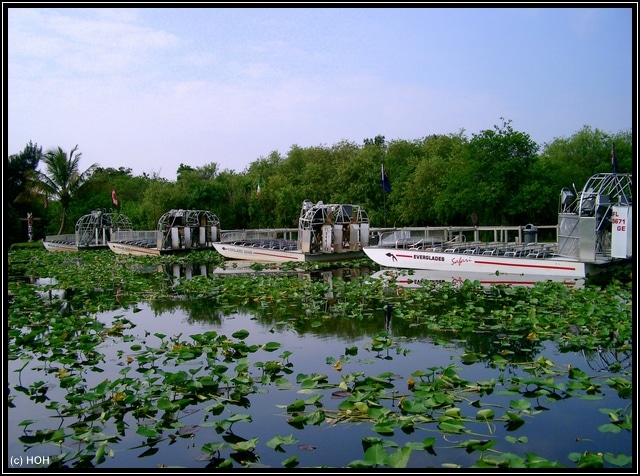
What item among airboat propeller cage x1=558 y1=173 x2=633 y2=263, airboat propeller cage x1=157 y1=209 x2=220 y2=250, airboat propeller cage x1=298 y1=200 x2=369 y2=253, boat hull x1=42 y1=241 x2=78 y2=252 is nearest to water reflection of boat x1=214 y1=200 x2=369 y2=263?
airboat propeller cage x1=298 y1=200 x2=369 y2=253

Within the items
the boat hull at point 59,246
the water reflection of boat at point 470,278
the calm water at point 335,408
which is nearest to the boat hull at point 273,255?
the water reflection of boat at point 470,278

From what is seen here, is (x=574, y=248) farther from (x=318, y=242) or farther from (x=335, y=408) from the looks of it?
(x=318, y=242)

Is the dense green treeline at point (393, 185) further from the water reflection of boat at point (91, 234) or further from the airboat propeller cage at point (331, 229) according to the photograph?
the water reflection of boat at point (91, 234)

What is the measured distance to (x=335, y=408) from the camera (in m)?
5.62

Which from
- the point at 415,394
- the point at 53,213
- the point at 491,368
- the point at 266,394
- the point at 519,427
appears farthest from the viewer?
the point at 53,213

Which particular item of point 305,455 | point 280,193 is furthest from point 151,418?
point 280,193

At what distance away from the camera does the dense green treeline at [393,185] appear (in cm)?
2694

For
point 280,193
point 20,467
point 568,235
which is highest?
point 280,193

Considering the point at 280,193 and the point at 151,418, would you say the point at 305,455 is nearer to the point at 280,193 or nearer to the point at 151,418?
the point at 151,418

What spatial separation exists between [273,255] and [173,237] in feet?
27.0

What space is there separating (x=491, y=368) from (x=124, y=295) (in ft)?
35.6

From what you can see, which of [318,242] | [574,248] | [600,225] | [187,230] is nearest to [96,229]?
[187,230]

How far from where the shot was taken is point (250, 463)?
4.51m

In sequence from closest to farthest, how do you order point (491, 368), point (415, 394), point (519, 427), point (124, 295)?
1. point (519, 427)
2. point (415, 394)
3. point (491, 368)
4. point (124, 295)
